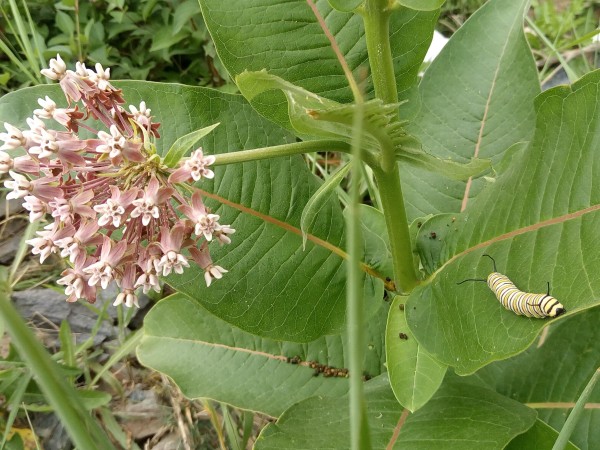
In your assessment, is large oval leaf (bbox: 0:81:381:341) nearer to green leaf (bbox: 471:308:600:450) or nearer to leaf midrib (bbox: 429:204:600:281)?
leaf midrib (bbox: 429:204:600:281)

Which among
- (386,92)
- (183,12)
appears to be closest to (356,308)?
(386,92)

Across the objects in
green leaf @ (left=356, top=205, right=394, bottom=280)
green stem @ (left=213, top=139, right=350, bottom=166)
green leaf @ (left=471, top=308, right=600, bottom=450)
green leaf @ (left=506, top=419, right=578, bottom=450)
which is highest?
green stem @ (left=213, top=139, right=350, bottom=166)

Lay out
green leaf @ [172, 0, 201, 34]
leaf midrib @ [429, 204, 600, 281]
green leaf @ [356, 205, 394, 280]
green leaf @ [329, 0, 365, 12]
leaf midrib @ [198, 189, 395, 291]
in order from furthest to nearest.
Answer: green leaf @ [172, 0, 201, 34] < green leaf @ [356, 205, 394, 280] < leaf midrib @ [198, 189, 395, 291] < leaf midrib @ [429, 204, 600, 281] < green leaf @ [329, 0, 365, 12]

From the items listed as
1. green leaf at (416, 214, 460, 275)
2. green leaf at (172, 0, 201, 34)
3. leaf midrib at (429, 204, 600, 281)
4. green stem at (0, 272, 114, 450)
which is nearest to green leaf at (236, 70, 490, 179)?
leaf midrib at (429, 204, 600, 281)

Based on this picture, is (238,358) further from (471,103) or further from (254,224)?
(471,103)

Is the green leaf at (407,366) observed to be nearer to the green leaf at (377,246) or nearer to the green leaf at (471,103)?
the green leaf at (377,246)

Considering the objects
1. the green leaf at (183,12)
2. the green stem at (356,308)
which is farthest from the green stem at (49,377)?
the green leaf at (183,12)
